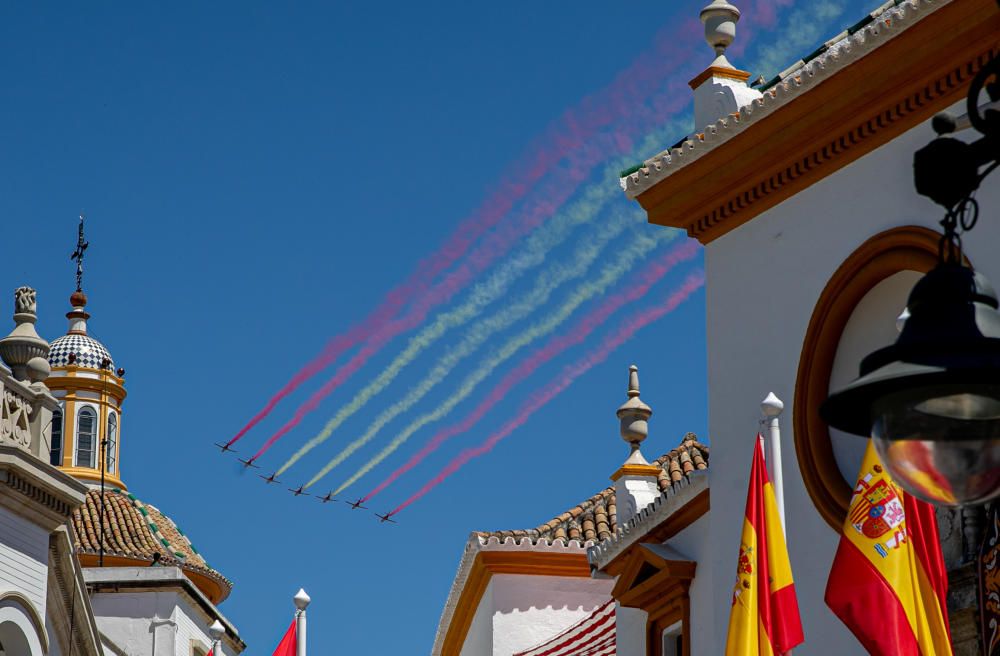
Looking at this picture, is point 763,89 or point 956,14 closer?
point 956,14

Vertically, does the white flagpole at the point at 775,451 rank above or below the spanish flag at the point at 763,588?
above

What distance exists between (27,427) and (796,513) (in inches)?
352

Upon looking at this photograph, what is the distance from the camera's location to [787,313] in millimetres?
15805

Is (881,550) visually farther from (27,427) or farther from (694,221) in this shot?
(27,427)

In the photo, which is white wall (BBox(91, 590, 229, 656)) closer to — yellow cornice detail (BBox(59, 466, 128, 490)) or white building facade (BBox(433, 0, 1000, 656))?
yellow cornice detail (BBox(59, 466, 128, 490))

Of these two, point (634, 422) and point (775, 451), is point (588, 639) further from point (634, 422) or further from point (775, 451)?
point (775, 451)

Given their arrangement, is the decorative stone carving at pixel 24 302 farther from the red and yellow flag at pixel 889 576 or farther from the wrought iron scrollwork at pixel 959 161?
the wrought iron scrollwork at pixel 959 161

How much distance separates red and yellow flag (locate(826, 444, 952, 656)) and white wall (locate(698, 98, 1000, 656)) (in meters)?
1.99

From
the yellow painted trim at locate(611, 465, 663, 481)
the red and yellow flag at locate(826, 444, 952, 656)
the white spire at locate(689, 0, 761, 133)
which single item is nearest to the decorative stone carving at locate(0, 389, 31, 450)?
the yellow painted trim at locate(611, 465, 663, 481)

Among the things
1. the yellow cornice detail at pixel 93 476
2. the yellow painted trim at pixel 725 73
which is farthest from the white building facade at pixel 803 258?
the yellow cornice detail at pixel 93 476

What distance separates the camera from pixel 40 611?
2002cm

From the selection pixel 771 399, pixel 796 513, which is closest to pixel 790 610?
pixel 771 399

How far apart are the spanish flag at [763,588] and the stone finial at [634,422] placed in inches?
312

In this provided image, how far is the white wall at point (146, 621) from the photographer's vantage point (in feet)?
96.3
